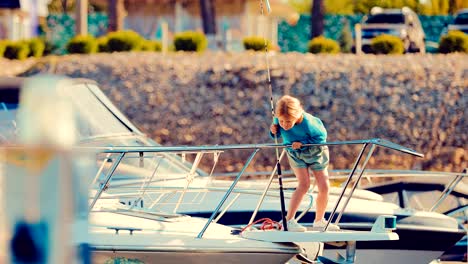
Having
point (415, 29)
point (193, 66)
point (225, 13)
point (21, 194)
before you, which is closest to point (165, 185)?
point (21, 194)

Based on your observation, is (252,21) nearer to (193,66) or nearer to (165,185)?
(193,66)

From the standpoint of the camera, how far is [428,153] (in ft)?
56.0

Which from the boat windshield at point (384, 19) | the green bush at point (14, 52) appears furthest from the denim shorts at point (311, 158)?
the boat windshield at point (384, 19)

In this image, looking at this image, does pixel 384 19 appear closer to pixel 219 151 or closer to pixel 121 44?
pixel 121 44

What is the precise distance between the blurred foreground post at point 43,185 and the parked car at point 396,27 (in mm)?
24612

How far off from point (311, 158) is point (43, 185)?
4.86 m

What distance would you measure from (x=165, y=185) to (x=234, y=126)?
328 inches

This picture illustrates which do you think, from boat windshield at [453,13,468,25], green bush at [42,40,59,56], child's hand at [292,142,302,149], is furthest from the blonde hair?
boat windshield at [453,13,468,25]

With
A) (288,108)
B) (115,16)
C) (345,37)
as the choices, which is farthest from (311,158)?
(345,37)

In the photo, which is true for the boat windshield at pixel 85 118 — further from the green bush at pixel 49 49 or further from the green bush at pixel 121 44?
the green bush at pixel 49 49

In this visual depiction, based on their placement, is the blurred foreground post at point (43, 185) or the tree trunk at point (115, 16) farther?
the tree trunk at point (115, 16)

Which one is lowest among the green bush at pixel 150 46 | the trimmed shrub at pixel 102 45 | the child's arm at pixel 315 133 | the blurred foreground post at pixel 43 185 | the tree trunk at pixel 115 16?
the child's arm at pixel 315 133

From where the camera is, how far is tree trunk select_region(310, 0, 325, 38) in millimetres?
24688

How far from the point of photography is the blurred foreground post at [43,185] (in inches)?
99.7
